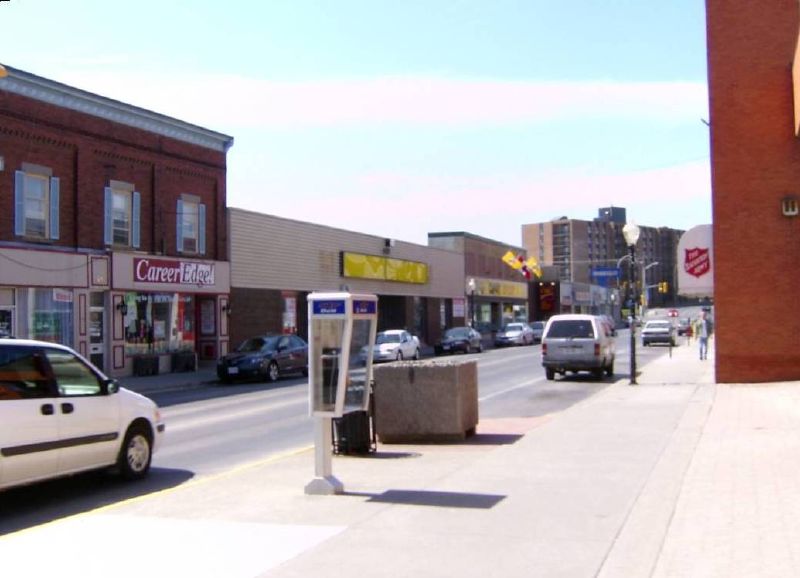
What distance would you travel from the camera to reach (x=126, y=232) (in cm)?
3158

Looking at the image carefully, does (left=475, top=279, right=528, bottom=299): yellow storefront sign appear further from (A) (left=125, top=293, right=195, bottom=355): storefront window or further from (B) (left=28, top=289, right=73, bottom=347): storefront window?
(B) (left=28, top=289, right=73, bottom=347): storefront window

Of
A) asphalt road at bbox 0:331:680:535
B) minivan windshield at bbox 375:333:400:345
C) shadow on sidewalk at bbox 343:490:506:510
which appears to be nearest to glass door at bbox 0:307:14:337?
asphalt road at bbox 0:331:680:535

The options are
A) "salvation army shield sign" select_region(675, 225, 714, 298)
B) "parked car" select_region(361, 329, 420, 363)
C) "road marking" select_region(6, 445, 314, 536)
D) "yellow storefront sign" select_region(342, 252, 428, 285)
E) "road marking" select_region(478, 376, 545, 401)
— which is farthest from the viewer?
"yellow storefront sign" select_region(342, 252, 428, 285)

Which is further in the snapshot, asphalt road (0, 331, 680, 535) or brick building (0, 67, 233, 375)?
brick building (0, 67, 233, 375)

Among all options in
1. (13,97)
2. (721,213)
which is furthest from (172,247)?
(721,213)

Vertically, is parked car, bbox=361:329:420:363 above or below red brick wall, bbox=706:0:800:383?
below

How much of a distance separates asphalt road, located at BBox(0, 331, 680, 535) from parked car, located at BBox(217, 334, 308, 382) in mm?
419

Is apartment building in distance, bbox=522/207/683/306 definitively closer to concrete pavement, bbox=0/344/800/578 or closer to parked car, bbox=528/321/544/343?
parked car, bbox=528/321/544/343

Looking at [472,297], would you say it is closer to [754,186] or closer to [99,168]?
[99,168]

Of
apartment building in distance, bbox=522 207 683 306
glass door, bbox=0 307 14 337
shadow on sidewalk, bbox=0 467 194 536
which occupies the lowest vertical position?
shadow on sidewalk, bbox=0 467 194 536

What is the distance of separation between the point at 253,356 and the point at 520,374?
8488 mm

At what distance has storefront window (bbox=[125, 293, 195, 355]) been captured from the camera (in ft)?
103

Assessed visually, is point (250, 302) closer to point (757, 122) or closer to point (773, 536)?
point (757, 122)

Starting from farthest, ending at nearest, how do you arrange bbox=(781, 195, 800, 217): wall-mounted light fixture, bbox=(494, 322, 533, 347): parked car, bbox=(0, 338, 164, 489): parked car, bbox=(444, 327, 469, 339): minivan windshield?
bbox=(494, 322, 533, 347): parked car, bbox=(444, 327, 469, 339): minivan windshield, bbox=(781, 195, 800, 217): wall-mounted light fixture, bbox=(0, 338, 164, 489): parked car
